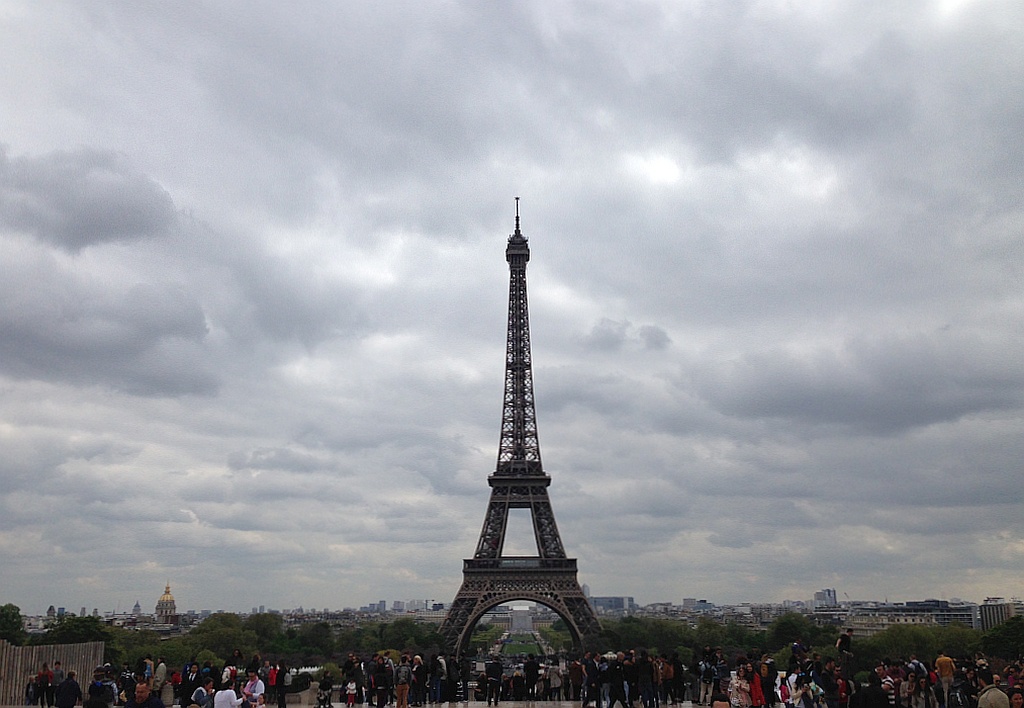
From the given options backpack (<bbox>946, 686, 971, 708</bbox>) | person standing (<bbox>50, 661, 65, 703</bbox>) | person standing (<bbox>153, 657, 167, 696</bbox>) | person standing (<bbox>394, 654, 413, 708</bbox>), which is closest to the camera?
backpack (<bbox>946, 686, 971, 708</bbox>)

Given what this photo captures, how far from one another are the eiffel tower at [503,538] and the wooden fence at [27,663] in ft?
121

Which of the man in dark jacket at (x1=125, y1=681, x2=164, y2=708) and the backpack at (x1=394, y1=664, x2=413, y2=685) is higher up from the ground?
the man in dark jacket at (x1=125, y1=681, x2=164, y2=708)

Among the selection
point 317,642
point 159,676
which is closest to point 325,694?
point 159,676

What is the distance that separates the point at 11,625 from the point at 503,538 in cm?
3765

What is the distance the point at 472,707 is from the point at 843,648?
9.22 metres

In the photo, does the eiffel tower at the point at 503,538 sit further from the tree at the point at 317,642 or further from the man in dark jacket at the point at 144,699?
the man in dark jacket at the point at 144,699

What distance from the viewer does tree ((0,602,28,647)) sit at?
67750 millimetres

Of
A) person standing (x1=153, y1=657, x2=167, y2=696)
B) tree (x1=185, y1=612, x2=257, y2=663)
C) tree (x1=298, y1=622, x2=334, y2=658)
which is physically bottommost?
tree (x1=298, y1=622, x2=334, y2=658)

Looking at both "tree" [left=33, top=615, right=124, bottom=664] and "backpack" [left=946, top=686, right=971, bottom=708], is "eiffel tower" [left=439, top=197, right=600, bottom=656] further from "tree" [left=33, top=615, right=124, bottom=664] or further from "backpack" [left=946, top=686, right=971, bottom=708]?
"backpack" [left=946, top=686, right=971, bottom=708]

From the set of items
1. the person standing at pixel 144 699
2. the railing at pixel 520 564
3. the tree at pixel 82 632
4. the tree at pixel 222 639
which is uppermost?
the railing at pixel 520 564

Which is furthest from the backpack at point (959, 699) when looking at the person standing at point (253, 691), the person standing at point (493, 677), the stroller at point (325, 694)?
the stroller at point (325, 694)

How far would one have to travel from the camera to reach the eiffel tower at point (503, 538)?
65.0 metres

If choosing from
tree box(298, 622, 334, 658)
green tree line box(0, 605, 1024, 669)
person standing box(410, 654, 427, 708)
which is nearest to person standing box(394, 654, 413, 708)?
person standing box(410, 654, 427, 708)

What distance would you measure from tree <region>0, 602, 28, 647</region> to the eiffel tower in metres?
32.3
